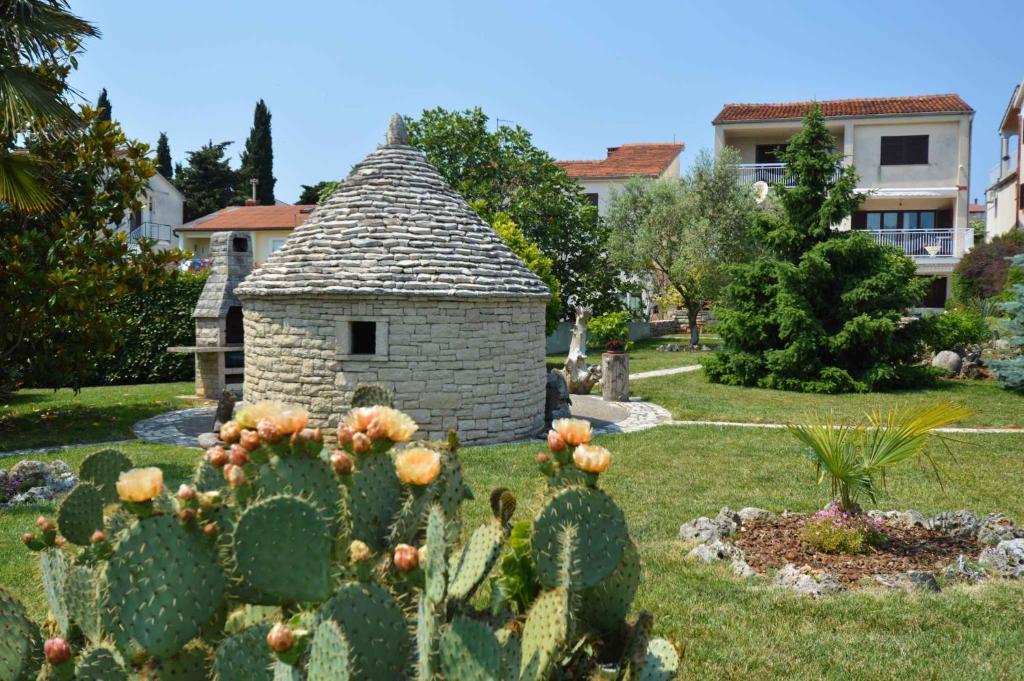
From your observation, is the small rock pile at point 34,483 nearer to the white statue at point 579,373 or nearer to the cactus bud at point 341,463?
the cactus bud at point 341,463

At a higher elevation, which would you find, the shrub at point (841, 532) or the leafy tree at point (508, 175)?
the leafy tree at point (508, 175)

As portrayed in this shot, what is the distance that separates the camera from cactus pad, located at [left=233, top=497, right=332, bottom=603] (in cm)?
219

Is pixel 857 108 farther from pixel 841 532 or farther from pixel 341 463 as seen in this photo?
pixel 341 463

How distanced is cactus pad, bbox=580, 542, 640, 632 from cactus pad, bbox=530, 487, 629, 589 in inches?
10.2

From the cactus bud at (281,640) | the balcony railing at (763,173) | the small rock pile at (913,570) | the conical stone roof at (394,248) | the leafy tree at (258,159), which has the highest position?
the leafy tree at (258,159)

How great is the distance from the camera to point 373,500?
8.54ft

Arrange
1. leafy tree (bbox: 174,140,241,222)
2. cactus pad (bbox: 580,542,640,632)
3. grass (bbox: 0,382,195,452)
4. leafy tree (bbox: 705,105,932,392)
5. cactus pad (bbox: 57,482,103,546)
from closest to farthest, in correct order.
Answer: cactus pad (bbox: 580,542,640,632), cactus pad (bbox: 57,482,103,546), grass (bbox: 0,382,195,452), leafy tree (bbox: 705,105,932,392), leafy tree (bbox: 174,140,241,222)

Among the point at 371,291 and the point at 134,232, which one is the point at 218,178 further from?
the point at 371,291

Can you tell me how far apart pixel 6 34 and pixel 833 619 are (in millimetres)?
12679

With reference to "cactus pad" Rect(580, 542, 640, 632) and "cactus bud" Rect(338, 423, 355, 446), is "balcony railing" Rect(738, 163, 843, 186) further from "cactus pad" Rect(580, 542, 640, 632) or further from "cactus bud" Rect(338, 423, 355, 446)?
"cactus bud" Rect(338, 423, 355, 446)

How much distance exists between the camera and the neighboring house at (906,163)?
32.8 metres

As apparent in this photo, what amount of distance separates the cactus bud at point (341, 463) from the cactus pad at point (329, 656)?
0.53 metres

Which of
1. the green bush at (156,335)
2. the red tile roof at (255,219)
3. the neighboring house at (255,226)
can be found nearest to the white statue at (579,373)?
the green bush at (156,335)

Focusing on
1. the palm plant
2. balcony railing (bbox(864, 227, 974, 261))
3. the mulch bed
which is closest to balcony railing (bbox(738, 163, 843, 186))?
balcony railing (bbox(864, 227, 974, 261))
